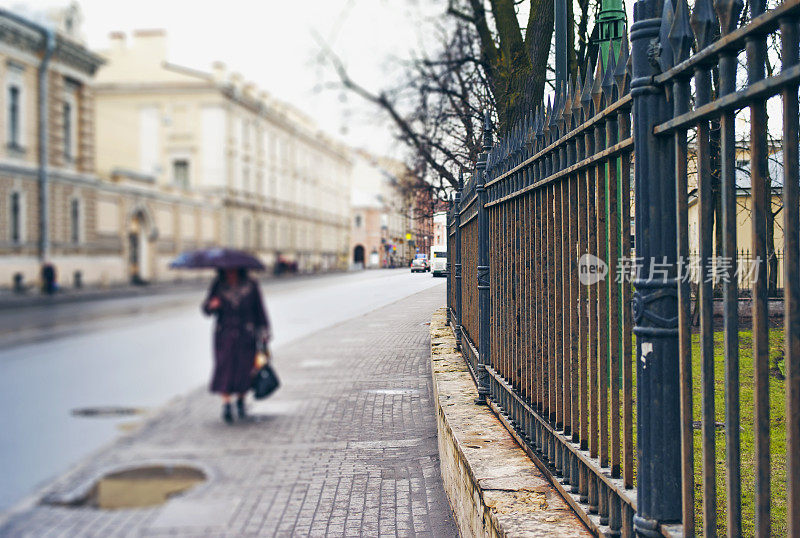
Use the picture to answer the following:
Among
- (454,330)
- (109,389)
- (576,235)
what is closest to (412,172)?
(576,235)

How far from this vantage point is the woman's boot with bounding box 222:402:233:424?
1227 millimetres

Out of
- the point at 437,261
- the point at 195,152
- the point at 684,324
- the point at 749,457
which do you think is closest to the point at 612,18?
the point at 437,261

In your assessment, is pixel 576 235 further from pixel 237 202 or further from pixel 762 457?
pixel 237 202

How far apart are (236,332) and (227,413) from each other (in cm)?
15

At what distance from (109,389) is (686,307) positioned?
1301mm

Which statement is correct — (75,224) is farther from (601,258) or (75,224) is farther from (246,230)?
(601,258)

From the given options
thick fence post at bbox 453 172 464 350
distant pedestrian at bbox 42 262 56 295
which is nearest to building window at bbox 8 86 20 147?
distant pedestrian at bbox 42 262 56 295

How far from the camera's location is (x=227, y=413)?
124 cm

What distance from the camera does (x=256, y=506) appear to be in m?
1.37

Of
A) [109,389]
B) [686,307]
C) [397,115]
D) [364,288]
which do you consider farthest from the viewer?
[397,115]

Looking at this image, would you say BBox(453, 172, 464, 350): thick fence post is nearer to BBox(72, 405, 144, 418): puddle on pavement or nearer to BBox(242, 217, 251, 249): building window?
BBox(242, 217, 251, 249): building window

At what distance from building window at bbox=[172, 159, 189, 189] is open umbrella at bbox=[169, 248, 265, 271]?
4.3 inches

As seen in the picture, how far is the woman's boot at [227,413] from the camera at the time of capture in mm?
1227

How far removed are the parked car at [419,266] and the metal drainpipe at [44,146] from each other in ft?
6.22
